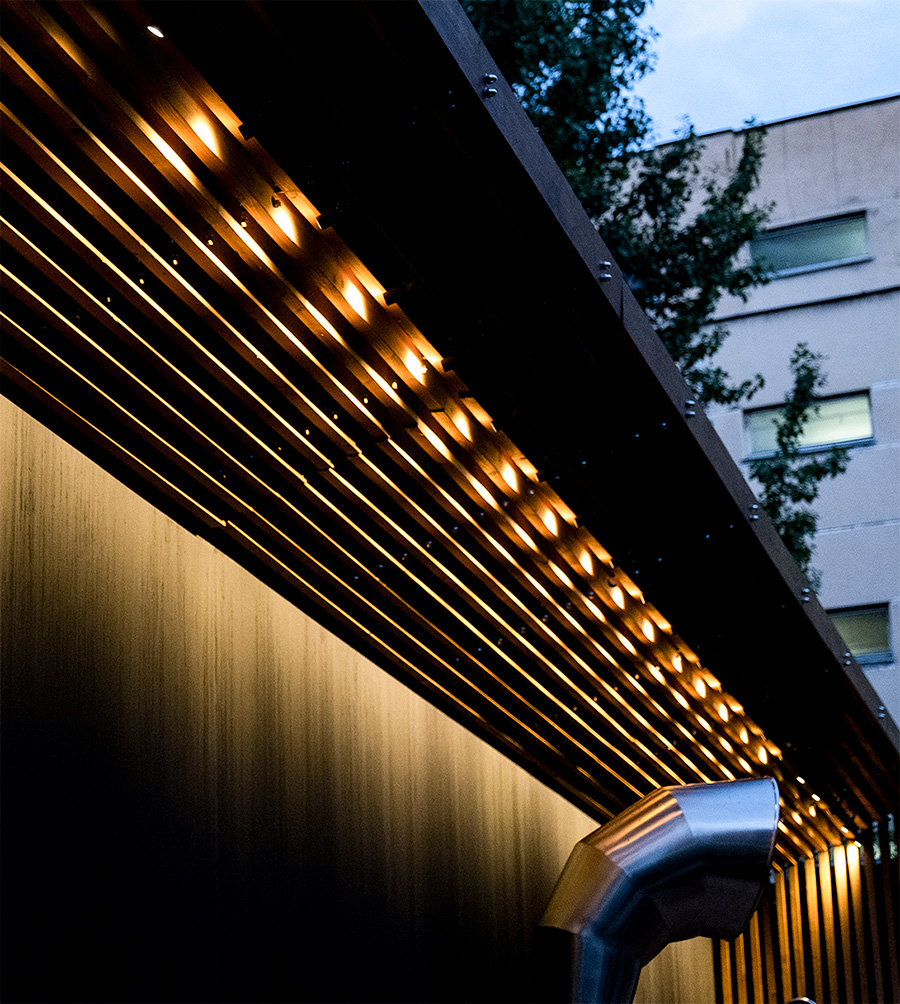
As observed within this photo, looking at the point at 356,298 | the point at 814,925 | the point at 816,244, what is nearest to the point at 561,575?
the point at 356,298

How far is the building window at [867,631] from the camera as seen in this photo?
1619 cm

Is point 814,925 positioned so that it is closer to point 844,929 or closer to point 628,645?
point 844,929

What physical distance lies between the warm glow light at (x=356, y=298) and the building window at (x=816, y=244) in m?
14.3

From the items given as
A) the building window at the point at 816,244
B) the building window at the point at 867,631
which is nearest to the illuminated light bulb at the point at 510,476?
the building window at the point at 867,631

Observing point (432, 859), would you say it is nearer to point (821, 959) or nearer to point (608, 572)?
point (608, 572)

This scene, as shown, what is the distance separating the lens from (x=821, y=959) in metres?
10.8

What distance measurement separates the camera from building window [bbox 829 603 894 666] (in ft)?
53.1

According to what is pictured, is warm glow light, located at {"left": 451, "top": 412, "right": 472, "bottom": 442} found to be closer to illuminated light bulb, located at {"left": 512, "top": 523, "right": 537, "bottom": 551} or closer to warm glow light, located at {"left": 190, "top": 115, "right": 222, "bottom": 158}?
illuminated light bulb, located at {"left": 512, "top": 523, "right": 537, "bottom": 551}

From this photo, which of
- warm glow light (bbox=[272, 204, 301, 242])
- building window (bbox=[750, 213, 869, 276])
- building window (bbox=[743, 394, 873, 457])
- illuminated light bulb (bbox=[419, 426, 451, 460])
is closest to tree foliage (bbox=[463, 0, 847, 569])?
building window (bbox=[743, 394, 873, 457])

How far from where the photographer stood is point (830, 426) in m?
17.1

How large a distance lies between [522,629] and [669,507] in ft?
3.58

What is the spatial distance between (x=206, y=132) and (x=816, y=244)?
51.0ft

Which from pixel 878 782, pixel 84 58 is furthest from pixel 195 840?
pixel 878 782

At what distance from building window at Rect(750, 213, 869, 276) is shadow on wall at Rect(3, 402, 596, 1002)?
39.1ft
